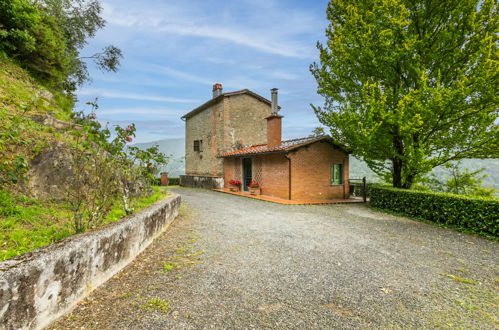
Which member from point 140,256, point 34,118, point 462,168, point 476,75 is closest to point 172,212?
point 140,256

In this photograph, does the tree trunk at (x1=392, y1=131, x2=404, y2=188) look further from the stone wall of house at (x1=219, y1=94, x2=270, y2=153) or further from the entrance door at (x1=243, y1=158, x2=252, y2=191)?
the stone wall of house at (x1=219, y1=94, x2=270, y2=153)

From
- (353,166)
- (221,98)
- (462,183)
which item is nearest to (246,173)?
(221,98)

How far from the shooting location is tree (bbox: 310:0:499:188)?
8.36 meters

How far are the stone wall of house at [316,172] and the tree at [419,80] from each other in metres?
2.66

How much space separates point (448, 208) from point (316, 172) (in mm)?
6515

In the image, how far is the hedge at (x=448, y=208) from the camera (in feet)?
22.5

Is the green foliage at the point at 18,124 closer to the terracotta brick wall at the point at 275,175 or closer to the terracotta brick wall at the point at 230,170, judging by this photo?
the terracotta brick wall at the point at 275,175

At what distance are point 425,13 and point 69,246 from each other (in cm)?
1341

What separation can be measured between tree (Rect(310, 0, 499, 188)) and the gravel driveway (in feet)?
14.4

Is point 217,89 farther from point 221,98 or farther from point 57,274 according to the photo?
point 57,274

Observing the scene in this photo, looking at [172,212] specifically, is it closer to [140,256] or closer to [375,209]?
[140,256]

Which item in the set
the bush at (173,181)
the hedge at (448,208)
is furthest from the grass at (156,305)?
the bush at (173,181)

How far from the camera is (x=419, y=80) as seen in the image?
8.76 metres

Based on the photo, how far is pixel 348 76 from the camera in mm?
11359
